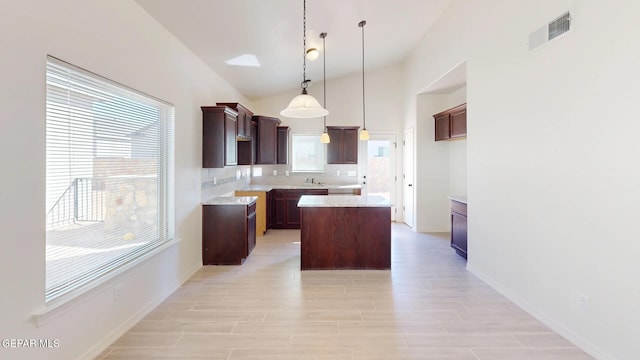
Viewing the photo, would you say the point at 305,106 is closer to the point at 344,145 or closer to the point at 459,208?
the point at 459,208

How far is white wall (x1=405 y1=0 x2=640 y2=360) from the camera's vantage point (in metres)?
2.12

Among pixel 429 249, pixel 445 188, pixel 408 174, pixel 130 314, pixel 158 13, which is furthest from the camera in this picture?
pixel 408 174

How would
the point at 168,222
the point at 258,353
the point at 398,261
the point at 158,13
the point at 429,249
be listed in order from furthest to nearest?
the point at 429,249
the point at 398,261
the point at 168,222
the point at 158,13
the point at 258,353

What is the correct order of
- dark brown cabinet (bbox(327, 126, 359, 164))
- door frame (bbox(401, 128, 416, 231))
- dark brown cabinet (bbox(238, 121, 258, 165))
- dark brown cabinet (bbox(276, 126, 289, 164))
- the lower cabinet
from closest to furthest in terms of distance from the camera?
dark brown cabinet (bbox(238, 121, 258, 165)) → the lower cabinet → door frame (bbox(401, 128, 416, 231)) → dark brown cabinet (bbox(276, 126, 289, 164)) → dark brown cabinet (bbox(327, 126, 359, 164))

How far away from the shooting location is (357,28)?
15.7 ft

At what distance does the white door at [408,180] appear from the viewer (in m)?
6.75

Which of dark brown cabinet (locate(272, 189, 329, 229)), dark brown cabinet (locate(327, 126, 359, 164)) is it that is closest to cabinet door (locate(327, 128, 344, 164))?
dark brown cabinet (locate(327, 126, 359, 164))

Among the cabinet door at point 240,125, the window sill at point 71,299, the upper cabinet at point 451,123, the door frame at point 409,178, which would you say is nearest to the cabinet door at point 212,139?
the cabinet door at point 240,125

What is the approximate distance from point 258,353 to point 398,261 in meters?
2.73

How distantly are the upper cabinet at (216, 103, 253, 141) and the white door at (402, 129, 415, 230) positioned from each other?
338cm

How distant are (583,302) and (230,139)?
4.23 meters

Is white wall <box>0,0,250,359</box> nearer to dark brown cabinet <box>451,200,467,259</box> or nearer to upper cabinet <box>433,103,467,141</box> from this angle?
dark brown cabinet <box>451,200,467,259</box>

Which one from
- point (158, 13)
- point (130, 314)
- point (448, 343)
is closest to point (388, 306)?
point (448, 343)

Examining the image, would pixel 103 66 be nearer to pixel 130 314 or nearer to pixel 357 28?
pixel 130 314
